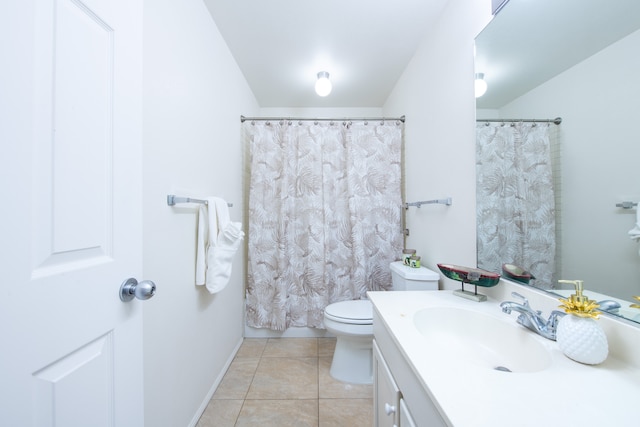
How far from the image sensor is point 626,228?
620mm

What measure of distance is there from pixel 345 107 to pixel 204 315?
2381 mm

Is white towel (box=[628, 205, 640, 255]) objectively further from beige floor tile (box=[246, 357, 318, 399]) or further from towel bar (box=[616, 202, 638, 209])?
beige floor tile (box=[246, 357, 318, 399])

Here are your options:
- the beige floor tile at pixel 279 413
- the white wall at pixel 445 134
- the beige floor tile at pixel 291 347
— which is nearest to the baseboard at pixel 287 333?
the beige floor tile at pixel 291 347

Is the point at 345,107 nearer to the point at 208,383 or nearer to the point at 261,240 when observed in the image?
the point at 261,240

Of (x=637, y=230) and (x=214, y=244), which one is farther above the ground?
(x=637, y=230)

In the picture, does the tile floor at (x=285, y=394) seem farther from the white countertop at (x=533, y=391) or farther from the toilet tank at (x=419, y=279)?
the white countertop at (x=533, y=391)

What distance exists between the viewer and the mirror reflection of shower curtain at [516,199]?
0.83 metres

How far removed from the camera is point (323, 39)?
1.63 meters

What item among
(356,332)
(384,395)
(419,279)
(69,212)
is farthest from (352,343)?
(69,212)

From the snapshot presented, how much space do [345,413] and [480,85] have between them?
1815 millimetres

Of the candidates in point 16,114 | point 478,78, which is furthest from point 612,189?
point 16,114

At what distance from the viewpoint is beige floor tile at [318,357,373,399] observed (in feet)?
4.80

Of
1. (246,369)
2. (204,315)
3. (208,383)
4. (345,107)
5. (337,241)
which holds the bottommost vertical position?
(246,369)

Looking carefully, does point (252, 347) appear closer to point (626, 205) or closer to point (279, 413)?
point (279, 413)
